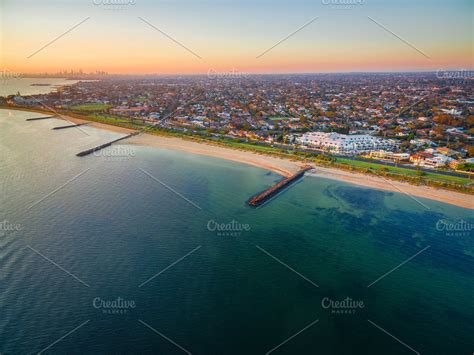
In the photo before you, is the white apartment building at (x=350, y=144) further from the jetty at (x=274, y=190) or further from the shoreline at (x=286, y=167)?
the jetty at (x=274, y=190)

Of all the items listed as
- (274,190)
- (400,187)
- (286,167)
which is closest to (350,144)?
(286,167)

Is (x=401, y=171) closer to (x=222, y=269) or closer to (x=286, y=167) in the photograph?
(x=286, y=167)

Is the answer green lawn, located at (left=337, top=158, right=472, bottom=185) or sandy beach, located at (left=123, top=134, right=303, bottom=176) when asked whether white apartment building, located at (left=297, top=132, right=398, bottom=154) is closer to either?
green lawn, located at (left=337, top=158, right=472, bottom=185)

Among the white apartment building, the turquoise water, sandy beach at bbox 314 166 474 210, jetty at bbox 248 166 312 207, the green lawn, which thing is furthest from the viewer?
the white apartment building

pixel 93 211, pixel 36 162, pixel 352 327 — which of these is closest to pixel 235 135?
pixel 36 162

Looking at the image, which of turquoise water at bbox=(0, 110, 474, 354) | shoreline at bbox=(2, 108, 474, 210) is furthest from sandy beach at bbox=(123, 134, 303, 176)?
turquoise water at bbox=(0, 110, 474, 354)

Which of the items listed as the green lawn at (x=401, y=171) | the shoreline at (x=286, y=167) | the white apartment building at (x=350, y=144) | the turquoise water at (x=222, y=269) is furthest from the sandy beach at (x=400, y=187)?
the white apartment building at (x=350, y=144)

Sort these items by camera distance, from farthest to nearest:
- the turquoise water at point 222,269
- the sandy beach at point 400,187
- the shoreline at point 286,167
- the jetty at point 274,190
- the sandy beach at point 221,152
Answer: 1. the sandy beach at point 221,152
2. the shoreline at point 286,167
3. the sandy beach at point 400,187
4. the jetty at point 274,190
5. the turquoise water at point 222,269
